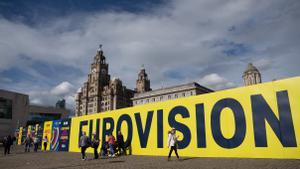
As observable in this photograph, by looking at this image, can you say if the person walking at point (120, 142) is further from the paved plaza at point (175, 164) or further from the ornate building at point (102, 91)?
the ornate building at point (102, 91)

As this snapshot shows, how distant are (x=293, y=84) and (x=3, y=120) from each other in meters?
68.9

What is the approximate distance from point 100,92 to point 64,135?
10275cm

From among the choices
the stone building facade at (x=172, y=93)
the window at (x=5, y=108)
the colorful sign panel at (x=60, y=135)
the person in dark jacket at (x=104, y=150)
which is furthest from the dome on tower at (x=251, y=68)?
the person in dark jacket at (x=104, y=150)

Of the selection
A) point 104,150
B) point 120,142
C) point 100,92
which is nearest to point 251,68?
point 100,92

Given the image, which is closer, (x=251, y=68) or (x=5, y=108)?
(x=5, y=108)

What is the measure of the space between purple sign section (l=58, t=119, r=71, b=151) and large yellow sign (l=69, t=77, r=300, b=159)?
26.7 feet

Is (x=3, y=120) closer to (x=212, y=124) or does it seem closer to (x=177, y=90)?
(x=177, y=90)

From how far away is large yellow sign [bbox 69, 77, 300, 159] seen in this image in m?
10.8

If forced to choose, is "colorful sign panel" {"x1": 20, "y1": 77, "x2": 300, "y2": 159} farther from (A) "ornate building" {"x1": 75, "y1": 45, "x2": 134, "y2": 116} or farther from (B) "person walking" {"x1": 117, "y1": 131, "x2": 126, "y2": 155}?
(A) "ornate building" {"x1": 75, "y1": 45, "x2": 134, "y2": 116}

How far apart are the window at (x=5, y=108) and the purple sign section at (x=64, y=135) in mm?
47070

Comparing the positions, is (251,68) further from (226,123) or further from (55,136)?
(226,123)

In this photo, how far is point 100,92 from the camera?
12444 centimetres

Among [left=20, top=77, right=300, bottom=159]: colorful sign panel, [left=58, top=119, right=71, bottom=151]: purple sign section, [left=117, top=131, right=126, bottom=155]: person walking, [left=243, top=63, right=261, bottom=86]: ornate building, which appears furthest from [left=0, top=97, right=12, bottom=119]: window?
[left=243, top=63, right=261, bottom=86]: ornate building

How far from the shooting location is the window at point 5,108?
60.2 m
